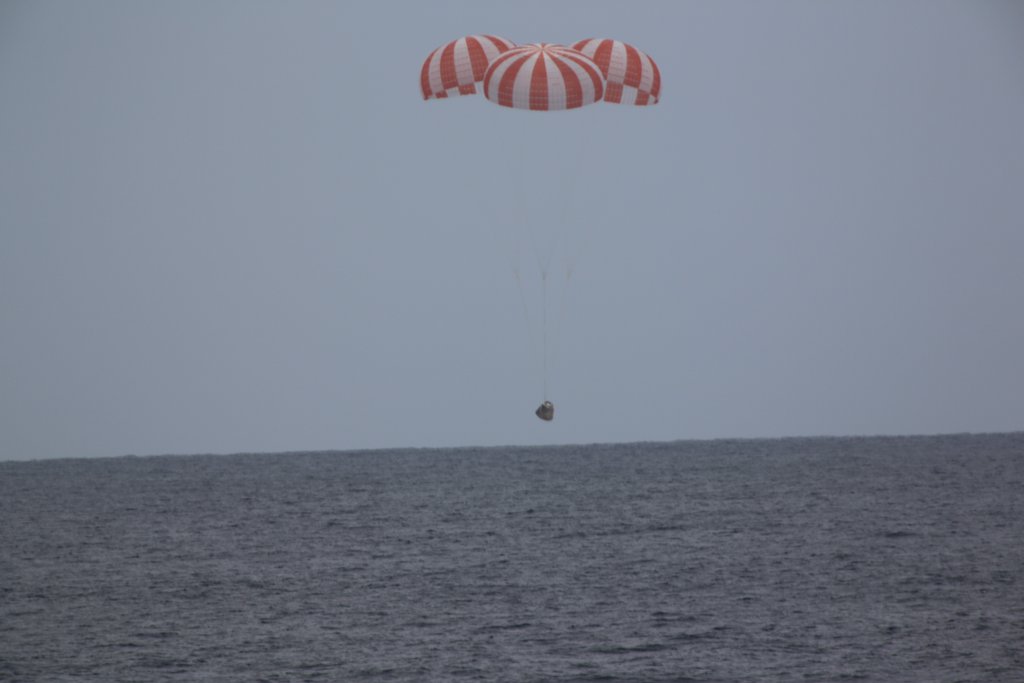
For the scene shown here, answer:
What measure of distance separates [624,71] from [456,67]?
3374mm

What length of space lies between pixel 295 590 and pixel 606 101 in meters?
20.5

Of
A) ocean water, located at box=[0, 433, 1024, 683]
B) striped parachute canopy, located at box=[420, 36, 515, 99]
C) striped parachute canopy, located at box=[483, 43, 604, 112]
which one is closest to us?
striped parachute canopy, located at box=[483, 43, 604, 112]

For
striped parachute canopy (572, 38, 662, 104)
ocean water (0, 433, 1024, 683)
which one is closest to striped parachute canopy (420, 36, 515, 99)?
striped parachute canopy (572, 38, 662, 104)

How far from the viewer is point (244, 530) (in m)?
61.4

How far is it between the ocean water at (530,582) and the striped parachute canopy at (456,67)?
11710mm

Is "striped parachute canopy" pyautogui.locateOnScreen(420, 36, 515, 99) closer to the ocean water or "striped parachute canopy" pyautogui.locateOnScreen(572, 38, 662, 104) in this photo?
"striped parachute canopy" pyautogui.locateOnScreen(572, 38, 662, 104)

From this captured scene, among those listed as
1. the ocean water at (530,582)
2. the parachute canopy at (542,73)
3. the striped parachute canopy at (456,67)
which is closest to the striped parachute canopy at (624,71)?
the parachute canopy at (542,73)

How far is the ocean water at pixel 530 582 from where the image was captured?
27844 mm

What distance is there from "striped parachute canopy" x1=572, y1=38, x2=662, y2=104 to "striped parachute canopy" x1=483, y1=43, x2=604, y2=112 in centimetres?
93

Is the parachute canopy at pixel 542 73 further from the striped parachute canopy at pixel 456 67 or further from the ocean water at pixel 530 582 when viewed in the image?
the ocean water at pixel 530 582

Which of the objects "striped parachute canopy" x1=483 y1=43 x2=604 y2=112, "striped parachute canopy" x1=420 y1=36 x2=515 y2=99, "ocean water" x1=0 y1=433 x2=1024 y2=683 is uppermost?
"striped parachute canopy" x1=420 y1=36 x2=515 y2=99

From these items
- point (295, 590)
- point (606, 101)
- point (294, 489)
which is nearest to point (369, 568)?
point (295, 590)

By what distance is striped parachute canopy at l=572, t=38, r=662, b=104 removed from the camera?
85.7 feet

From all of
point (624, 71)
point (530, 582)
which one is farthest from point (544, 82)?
point (530, 582)
